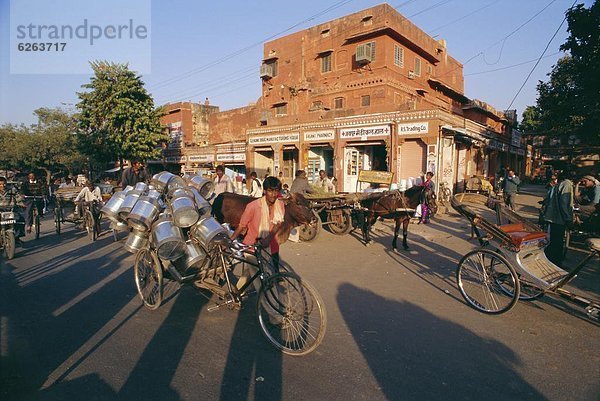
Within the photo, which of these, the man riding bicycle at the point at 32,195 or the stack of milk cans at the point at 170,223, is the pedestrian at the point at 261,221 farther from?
the man riding bicycle at the point at 32,195

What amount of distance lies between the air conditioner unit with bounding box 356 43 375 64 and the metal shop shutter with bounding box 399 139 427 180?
34.2ft

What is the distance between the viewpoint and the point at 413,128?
58.4 ft

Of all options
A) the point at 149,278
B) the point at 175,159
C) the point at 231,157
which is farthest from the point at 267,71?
the point at 149,278

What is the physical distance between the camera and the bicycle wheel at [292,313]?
3484mm

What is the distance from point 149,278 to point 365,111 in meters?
17.2

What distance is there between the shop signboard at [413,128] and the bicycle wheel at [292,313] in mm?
15621

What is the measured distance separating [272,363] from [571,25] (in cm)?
1876

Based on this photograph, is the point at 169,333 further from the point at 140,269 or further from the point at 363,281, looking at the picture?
the point at 363,281

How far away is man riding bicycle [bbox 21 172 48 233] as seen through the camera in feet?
31.8

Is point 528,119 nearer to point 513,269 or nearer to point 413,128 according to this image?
point 413,128

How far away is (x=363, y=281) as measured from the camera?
244 inches

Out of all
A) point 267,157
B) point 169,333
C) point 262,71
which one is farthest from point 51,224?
point 262,71

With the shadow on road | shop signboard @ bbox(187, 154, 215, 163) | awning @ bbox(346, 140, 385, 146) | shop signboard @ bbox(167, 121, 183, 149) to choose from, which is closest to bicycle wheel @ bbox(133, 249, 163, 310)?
the shadow on road

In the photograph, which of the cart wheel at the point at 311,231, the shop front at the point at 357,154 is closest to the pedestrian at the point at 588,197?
the cart wheel at the point at 311,231
